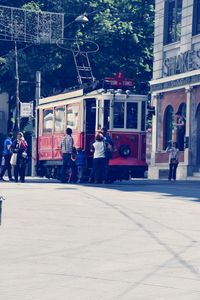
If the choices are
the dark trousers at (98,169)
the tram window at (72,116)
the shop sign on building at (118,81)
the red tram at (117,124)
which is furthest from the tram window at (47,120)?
the dark trousers at (98,169)

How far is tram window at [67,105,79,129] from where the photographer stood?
115 feet

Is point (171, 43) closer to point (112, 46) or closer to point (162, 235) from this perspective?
point (112, 46)

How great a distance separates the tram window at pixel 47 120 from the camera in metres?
38.2

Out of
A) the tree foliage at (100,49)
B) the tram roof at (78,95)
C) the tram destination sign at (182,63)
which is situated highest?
the tree foliage at (100,49)

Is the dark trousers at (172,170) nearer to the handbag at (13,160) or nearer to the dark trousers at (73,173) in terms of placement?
the dark trousers at (73,173)

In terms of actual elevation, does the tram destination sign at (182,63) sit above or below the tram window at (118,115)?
above

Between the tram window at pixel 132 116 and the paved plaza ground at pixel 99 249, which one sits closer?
the paved plaza ground at pixel 99 249

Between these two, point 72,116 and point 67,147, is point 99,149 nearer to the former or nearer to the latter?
point 67,147

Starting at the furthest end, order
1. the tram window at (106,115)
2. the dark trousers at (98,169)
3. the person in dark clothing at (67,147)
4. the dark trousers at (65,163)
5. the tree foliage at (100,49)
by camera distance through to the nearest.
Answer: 1. the tree foliage at (100,49)
2. the tram window at (106,115)
3. the dark trousers at (65,163)
4. the person in dark clothing at (67,147)
5. the dark trousers at (98,169)

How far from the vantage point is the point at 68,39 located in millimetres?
53000

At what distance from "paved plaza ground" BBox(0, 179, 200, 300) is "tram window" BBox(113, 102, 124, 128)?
1242 cm

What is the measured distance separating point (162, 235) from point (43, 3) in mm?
42377

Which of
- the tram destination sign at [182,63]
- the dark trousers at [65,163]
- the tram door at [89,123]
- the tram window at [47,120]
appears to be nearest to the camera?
the dark trousers at [65,163]

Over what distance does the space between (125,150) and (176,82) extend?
37.3 feet
